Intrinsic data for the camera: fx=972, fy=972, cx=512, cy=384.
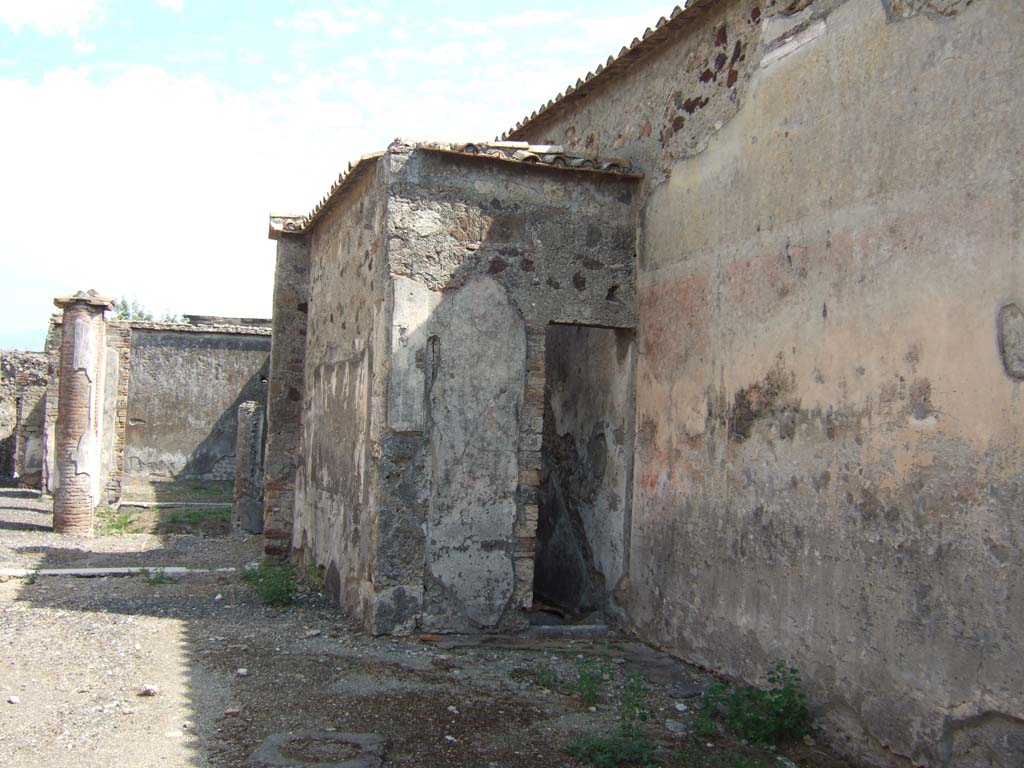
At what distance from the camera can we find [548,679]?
18.2 ft

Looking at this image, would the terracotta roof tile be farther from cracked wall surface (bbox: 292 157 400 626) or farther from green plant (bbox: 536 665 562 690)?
green plant (bbox: 536 665 562 690)

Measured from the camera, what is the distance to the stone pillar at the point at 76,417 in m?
12.2

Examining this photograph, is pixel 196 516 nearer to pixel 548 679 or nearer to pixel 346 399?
pixel 346 399

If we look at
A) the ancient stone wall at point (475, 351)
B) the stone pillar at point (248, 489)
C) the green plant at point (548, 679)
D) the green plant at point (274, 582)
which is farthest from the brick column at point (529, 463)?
the stone pillar at point (248, 489)

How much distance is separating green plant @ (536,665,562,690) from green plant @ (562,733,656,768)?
3.43 feet

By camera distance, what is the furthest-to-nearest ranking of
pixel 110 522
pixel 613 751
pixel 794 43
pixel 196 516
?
pixel 196 516 < pixel 110 522 < pixel 794 43 < pixel 613 751

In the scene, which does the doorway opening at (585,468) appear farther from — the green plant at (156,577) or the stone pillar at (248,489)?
the stone pillar at (248,489)

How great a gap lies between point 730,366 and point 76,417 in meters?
9.94

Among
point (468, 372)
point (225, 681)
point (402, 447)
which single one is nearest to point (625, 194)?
point (468, 372)

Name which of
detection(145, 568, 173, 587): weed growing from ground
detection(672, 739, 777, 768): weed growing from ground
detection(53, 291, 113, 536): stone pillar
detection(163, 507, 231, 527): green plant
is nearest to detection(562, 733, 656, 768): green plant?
detection(672, 739, 777, 768): weed growing from ground

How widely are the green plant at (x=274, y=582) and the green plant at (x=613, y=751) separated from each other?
377 cm

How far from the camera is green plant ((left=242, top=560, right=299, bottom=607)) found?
299 inches

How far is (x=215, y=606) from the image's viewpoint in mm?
7660

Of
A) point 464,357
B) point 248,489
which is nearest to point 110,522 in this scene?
point 248,489
